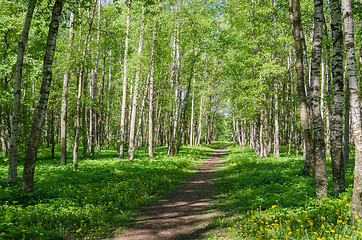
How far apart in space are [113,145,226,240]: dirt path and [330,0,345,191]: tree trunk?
14.7ft

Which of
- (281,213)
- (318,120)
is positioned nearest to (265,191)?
(281,213)

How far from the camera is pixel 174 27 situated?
21.4m

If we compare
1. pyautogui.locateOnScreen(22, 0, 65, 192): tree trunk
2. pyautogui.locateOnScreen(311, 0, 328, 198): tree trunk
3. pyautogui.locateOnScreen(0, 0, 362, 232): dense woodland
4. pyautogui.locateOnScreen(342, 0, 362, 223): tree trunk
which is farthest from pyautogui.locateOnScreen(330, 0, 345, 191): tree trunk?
pyautogui.locateOnScreen(22, 0, 65, 192): tree trunk

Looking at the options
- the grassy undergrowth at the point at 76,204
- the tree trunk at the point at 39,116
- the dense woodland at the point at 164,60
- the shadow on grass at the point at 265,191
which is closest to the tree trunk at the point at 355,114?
the dense woodland at the point at 164,60

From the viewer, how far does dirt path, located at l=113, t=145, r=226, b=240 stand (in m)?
6.00

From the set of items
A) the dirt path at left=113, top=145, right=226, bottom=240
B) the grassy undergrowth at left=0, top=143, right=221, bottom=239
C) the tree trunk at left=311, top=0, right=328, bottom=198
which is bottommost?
the dirt path at left=113, top=145, right=226, bottom=240

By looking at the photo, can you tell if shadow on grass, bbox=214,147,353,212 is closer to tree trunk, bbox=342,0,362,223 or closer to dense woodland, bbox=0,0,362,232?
dense woodland, bbox=0,0,362,232

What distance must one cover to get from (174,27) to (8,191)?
18622mm

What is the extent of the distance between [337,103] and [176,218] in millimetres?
6293

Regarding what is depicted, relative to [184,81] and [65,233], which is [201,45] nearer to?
[184,81]

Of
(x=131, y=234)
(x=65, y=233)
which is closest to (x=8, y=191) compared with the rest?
(x=65, y=233)

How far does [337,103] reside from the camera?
701 centimetres

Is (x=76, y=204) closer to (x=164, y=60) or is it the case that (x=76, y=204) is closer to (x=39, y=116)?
(x=39, y=116)

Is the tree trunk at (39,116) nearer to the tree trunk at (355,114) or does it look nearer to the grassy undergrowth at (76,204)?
the grassy undergrowth at (76,204)
